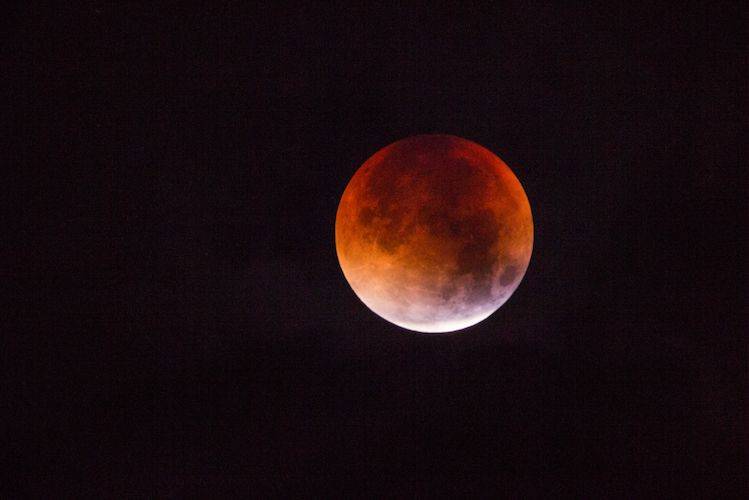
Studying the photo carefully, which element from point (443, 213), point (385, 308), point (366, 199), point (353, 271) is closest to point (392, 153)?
point (366, 199)

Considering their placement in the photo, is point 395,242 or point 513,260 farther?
point 513,260

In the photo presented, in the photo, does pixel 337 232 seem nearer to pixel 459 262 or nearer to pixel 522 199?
pixel 459 262

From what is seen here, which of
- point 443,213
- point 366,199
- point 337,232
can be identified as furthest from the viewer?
point 337,232

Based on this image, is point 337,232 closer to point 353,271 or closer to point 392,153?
point 353,271

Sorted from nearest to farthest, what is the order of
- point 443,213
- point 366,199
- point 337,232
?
point 443,213 → point 366,199 → point 337,232

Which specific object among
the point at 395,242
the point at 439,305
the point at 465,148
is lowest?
the point at 439,305

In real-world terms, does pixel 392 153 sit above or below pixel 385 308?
above

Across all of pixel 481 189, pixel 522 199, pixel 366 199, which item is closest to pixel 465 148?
pixel 481 189
